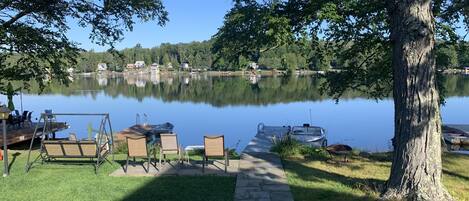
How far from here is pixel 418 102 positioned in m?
7.31

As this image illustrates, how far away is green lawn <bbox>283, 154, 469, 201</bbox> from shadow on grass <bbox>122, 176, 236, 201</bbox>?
4.13ft

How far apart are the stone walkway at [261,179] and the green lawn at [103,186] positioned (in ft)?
0.83

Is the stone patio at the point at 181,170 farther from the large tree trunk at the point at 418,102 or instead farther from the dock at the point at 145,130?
the dock at the point at 145,130

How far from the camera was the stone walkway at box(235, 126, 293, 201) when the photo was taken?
8211 millimetres

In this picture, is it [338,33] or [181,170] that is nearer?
[181,170]

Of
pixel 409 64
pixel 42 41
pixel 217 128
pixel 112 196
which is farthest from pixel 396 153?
pixel 217 128

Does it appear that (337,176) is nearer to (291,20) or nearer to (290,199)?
(290,199)

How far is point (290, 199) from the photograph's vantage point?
7961 mm

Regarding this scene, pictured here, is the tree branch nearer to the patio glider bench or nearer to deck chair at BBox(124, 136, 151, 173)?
the patio glider bench

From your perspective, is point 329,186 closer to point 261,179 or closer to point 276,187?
point 276,187

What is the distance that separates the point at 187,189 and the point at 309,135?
1380cm

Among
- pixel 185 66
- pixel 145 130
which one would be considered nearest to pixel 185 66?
pixel 185 66

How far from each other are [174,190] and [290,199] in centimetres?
216

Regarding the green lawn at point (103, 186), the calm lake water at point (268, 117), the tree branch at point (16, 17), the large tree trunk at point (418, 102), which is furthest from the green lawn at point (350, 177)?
the calm lake water at point (268, 117)
